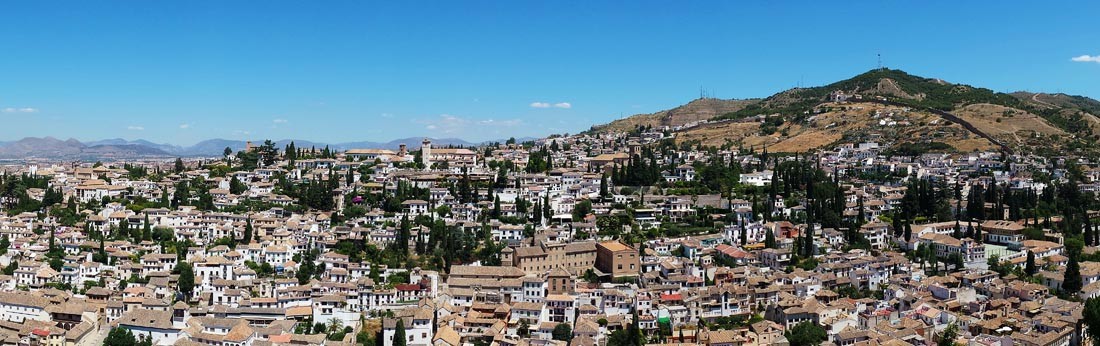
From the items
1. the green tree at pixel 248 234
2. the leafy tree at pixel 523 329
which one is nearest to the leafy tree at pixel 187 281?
the green tree at pixel 248 234

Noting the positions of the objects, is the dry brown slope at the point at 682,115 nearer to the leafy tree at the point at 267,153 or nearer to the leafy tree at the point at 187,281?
the leafy tree at the point at 267,153

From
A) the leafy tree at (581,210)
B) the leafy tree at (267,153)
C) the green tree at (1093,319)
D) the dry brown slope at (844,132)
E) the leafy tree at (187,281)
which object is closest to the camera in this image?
the green tree at (1093,319)

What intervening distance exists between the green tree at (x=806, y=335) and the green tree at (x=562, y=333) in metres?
6.38

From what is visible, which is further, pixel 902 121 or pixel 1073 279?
pixel 902 121

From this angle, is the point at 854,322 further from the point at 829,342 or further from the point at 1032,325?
the point at 1032,325

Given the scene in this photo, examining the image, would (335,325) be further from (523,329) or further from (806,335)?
(806,335)

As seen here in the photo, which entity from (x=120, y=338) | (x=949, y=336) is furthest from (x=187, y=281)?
(x=949, y=336)

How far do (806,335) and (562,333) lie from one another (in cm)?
705

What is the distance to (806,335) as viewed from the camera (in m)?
25.0

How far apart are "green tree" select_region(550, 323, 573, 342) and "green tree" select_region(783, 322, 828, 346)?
638 cm

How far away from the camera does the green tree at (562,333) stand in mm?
25578

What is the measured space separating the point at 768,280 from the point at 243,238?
20658 millimetres

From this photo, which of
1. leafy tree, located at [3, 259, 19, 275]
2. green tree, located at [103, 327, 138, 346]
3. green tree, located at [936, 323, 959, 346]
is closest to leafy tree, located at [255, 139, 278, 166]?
leafy tree, located at [3, 259, 19, 275]

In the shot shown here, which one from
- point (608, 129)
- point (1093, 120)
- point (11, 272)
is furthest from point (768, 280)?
point (608, 129)
